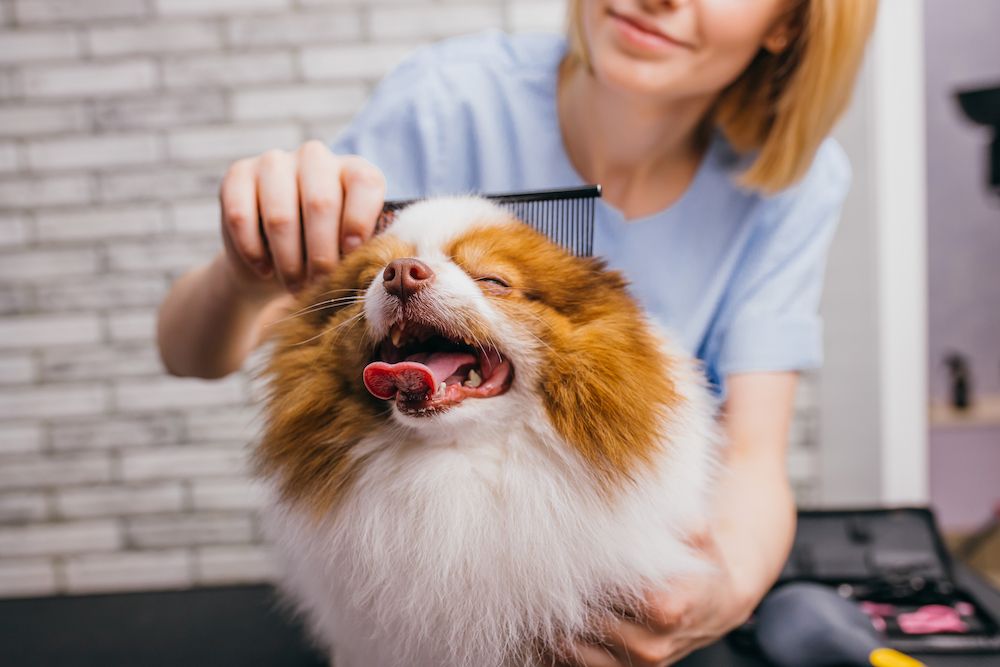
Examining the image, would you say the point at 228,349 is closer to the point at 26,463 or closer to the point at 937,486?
the point at 26,463

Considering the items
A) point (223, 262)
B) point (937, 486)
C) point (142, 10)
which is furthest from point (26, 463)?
point (937, 486)

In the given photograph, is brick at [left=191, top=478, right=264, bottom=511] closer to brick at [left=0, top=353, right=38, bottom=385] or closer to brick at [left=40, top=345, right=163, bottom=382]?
brick at [left=40, top=345, right=163, bottom=382]

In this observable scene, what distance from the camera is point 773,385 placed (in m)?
1.17

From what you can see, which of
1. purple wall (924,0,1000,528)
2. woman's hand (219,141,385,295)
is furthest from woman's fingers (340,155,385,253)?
purple wall (924,0,1000,528)

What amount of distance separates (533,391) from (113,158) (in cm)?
177

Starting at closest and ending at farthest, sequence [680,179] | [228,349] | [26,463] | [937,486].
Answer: [228,349] < [680,179] < [26,463] < [937,486]

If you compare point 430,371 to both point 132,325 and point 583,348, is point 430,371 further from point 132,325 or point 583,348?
point 132,325

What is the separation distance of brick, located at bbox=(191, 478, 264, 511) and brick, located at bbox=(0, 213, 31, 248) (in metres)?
0.78

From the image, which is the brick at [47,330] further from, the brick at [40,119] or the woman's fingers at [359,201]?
the woman's fingers at [359,201]

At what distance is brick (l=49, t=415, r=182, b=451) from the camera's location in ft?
7.13

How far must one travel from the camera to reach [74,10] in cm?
201

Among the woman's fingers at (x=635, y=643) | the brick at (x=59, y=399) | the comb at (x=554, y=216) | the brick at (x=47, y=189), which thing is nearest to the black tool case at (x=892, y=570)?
the woman's fingers at (x=635, y=643)

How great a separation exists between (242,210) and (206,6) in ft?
4.65

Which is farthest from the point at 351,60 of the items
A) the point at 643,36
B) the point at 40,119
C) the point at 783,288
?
the point at 783,288
